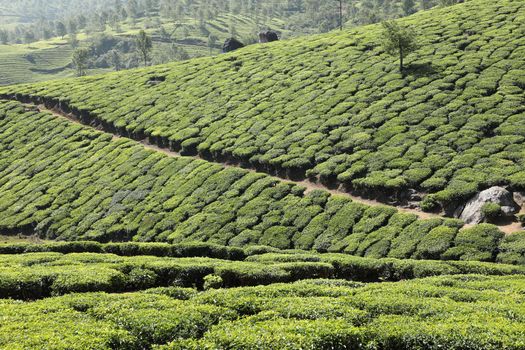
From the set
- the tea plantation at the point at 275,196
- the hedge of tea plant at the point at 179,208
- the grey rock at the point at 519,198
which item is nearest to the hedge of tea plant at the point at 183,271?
the tea plantation at the point at 275,196

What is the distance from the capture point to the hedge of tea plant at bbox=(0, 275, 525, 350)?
13914 millimetres

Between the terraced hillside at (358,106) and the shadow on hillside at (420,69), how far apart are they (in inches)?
10.3

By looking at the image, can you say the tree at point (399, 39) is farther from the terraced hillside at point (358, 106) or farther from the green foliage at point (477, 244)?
the green foliage at point (477, 244)

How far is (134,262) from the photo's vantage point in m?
23.8

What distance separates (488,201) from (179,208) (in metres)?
26.1

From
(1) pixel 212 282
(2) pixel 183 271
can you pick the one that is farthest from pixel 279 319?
(2) pixel 183 271

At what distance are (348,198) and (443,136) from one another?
35.3ft

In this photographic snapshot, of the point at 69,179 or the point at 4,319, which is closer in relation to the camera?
the point at 4,319

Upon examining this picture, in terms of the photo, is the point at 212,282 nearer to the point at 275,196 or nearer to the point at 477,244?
the point at 477,244

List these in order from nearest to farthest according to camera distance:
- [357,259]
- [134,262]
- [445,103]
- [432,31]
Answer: [134,262] → [357,259] → [445,103] → [432,31]

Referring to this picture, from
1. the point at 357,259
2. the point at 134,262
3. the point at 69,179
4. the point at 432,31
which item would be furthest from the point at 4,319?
the point at 432,31

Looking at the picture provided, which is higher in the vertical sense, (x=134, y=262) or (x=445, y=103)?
(x=445, y=103)

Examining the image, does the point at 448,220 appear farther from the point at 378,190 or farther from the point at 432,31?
the point at 432,31

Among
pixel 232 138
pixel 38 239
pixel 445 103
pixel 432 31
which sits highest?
pixel 432 31
